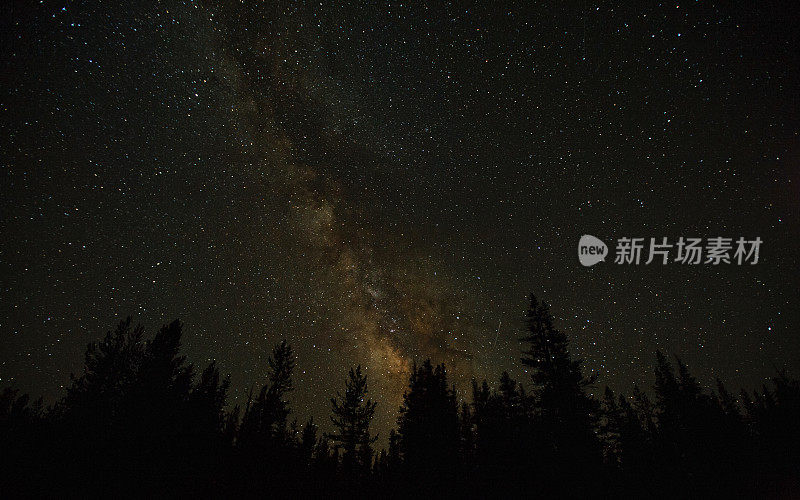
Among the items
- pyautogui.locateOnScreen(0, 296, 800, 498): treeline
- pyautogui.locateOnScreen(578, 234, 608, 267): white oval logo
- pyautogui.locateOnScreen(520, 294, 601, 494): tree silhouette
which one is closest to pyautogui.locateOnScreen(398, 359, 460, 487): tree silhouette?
pyautogui.locateOnScreen(0, 296, 800, 498): treeline

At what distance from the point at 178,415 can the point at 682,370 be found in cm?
4636

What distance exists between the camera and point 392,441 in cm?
3086

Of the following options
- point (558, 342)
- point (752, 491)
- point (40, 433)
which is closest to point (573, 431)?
point (558, 342)

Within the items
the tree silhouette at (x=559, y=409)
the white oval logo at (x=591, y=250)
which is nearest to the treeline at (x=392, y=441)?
the tree silhouette at (x=559, y=409)

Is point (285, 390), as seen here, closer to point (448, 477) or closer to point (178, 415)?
point (178, 415)

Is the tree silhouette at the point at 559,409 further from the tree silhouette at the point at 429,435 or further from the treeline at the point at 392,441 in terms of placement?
the tree silhouette at the point at 429,435

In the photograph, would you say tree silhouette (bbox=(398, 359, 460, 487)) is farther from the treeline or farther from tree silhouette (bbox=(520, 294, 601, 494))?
tree silhouette (bbox=(520, 294, 601, 494))

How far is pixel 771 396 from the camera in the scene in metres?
41.0

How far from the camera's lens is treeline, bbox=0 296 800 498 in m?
13.1

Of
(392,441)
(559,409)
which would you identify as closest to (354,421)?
(392,441)

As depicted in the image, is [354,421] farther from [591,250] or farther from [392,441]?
[591,250]

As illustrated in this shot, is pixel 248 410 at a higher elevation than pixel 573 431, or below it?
higher

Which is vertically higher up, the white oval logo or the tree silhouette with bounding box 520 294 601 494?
the white oval logo

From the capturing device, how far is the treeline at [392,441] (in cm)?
1309
